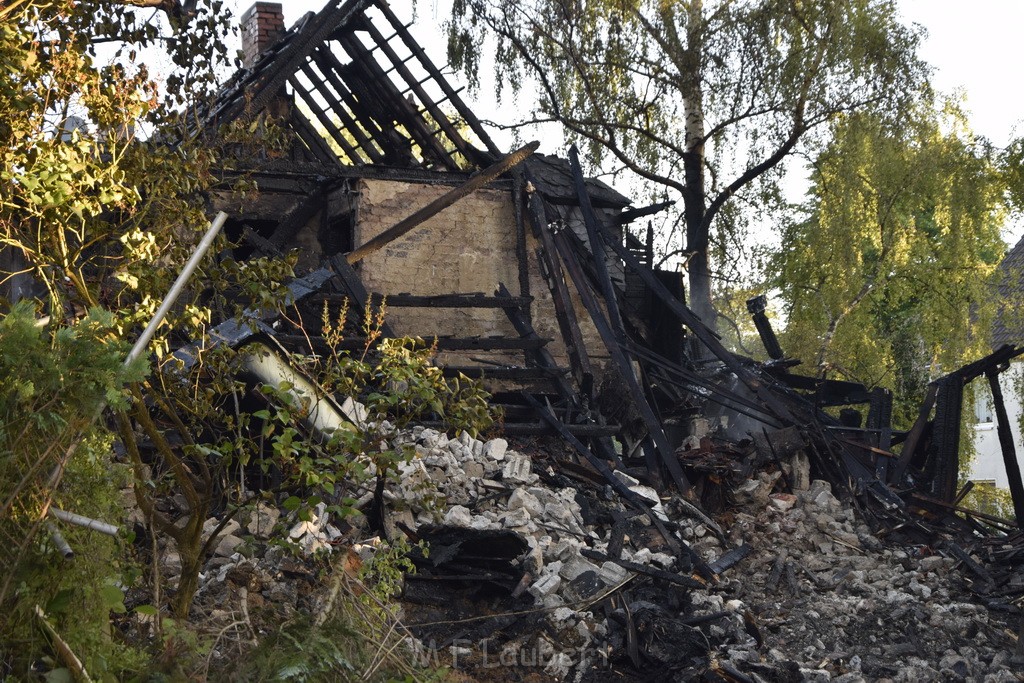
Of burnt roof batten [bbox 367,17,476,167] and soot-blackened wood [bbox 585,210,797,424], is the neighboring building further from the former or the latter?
burnt roof batten [bbox 367,17,476,167]

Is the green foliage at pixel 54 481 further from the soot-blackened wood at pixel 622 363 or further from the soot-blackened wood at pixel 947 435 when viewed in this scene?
the soot-blackened wood at pixel 947 435

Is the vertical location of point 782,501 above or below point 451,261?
below

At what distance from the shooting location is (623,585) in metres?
8.60

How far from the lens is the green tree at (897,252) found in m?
19.4

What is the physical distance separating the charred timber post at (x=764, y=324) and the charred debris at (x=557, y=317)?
49 millimetres

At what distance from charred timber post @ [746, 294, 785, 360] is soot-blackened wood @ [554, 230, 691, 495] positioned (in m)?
3.40

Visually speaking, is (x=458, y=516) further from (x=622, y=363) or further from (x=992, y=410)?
(x=992, y=410)

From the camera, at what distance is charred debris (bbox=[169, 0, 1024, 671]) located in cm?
1096

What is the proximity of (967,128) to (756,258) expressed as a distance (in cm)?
447

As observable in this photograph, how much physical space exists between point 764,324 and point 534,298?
4.69 meters

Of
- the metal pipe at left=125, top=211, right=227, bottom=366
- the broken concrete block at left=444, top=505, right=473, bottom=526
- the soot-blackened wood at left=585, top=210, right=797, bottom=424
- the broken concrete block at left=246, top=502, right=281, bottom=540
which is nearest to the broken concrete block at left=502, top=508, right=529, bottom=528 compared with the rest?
the broken concrete block at left=444, top=505, right=473, bottom=526

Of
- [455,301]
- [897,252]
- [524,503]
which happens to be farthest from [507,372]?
[897,252]

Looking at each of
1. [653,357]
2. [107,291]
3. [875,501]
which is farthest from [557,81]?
[107,291]

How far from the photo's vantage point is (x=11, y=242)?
16.4ft
